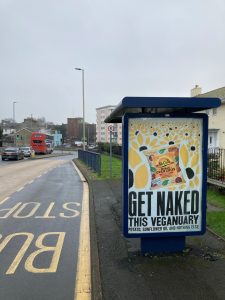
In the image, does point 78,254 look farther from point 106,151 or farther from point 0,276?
point 106,151

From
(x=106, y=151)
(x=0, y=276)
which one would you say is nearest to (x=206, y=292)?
(x=0, y=276)

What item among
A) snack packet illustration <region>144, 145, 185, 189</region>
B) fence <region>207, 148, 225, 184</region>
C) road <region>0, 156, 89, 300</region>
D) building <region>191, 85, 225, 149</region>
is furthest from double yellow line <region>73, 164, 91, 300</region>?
building <region>191, 85, 225, 149</region>

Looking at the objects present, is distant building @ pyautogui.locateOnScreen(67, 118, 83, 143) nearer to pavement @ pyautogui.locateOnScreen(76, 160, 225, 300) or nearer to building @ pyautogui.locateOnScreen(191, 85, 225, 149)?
building @ pyautogui.locateOnScreen(191, 85, 225, 149)

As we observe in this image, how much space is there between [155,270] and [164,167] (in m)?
1.46

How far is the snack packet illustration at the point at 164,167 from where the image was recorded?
16.7 feet

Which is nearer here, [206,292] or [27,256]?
[206,292]

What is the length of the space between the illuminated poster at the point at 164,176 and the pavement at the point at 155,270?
40cm

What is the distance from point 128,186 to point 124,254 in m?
1.06

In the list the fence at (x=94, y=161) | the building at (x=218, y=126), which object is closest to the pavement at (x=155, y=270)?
the fence at (x=94, y=161)

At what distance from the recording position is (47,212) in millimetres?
8797

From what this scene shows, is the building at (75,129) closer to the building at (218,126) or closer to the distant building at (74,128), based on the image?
the distant building at (74,128)

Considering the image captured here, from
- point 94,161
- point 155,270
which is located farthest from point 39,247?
point 94,161

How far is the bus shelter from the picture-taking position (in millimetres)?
5055

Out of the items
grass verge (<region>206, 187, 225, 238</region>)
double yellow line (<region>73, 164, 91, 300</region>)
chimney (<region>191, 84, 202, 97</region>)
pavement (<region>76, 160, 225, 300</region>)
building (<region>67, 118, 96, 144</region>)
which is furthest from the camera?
building (<region>67, 118, 96, 144</region>)
